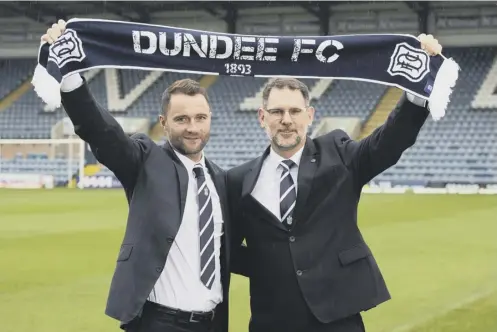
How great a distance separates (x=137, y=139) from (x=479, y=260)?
21.9 ft

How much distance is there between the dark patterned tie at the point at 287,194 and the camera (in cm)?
273

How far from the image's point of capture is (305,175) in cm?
278

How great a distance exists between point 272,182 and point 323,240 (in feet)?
1.09

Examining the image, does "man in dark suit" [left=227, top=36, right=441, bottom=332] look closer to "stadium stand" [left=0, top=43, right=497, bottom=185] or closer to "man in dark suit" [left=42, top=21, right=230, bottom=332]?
"man in dark suit" [left=42, top=21, right=230, bottom=332]

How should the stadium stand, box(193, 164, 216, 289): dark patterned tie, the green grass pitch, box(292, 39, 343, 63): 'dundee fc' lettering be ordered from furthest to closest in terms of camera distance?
the stadium stand → the green grass pitch → box(292, 39, 343, 63): 'dundee fc' lettering → box(193, 164, 216, 289): dark patterned tie

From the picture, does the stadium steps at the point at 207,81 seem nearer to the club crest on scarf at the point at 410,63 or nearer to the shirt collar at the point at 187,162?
the club crest on scarf at the point at 410,63

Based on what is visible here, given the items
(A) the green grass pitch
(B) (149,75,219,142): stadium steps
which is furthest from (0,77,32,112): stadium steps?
(A) the green grass pitch

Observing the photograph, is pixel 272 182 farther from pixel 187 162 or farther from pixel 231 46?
pixel 231 46

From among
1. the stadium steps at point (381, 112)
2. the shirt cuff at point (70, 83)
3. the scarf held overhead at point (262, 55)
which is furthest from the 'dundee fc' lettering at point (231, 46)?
the stadium steps at point (381, 112)

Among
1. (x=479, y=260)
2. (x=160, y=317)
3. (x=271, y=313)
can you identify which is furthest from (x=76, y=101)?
(x=479, y=260)

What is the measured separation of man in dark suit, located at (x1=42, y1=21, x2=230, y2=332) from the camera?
2.59 metres

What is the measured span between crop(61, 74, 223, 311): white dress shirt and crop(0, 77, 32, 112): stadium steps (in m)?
28.1

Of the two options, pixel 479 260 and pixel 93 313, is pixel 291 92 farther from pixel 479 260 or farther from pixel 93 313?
pixel 479 260

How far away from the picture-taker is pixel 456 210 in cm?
1460
